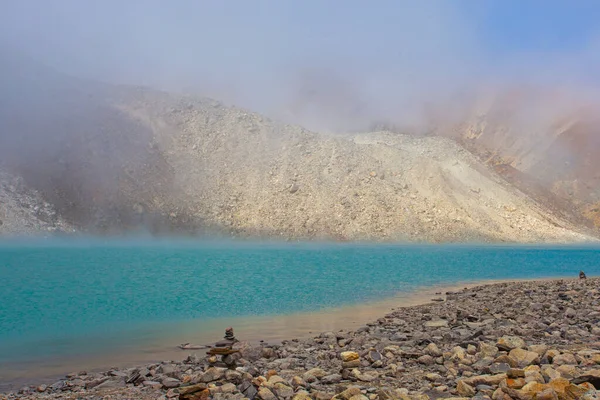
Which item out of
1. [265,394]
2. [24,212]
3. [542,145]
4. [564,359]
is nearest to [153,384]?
[265,394]

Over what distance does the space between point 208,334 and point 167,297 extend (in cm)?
733

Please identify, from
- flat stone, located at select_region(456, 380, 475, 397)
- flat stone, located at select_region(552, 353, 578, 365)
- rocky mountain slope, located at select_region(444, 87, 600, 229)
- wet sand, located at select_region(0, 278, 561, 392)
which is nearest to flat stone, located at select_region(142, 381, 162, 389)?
wet sand, located at select_region(0, 278, 561, 392)

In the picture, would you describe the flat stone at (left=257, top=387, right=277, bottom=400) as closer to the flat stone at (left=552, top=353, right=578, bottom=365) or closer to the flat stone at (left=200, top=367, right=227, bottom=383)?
the flat stone at (left=200, top=367, right=227, bottom=383)

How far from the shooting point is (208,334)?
1452 centimetres

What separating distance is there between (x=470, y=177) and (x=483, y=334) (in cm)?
8121

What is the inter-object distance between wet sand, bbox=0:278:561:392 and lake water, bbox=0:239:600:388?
4 centimetres

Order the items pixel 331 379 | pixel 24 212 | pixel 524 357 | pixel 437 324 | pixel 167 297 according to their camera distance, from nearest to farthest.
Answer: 1. pixel 524 357
2. pixel 331 379
3. pixel 437 324
4. pixel 167 297
5. pixel 24 212

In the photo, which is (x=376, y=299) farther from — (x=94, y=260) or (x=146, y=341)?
(x=94, y=260)

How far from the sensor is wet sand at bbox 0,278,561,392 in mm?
10750

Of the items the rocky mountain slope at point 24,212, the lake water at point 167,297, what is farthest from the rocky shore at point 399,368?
the rocky mountain slope at point 24,212

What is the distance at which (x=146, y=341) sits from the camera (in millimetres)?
13625

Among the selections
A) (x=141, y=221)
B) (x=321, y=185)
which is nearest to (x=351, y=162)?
(x=321, y=185)

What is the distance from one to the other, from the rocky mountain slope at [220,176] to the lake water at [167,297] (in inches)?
1018

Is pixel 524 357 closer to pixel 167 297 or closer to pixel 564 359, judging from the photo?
pixel 564 359
